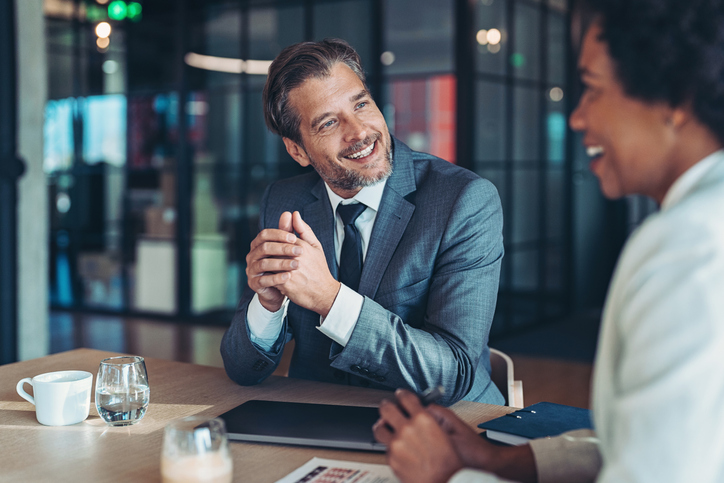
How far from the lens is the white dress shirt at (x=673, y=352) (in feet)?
1.88

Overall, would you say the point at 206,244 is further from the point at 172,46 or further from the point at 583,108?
the point at 583,108

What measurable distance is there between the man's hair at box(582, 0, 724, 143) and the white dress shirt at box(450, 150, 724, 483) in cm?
9

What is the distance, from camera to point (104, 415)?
113 centimetres

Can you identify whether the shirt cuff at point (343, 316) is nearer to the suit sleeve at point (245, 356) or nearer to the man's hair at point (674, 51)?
the suit sleeve at point (245, 356)

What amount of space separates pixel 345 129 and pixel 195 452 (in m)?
1.02

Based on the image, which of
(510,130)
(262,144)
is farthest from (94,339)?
(510,130)

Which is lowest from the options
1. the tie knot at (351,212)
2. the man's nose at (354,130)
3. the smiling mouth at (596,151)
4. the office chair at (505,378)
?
the office chair at (505,378)

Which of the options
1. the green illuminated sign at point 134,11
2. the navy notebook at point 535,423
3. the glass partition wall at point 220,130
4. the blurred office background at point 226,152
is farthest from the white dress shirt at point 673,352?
the green illuminated sign at point 134,11

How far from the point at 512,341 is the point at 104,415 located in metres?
4.28

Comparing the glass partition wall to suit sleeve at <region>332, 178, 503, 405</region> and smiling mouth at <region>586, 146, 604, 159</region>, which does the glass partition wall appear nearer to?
suit sleeve at <region>332, 178, 503, 405</region>

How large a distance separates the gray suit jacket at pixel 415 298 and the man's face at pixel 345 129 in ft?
0.18

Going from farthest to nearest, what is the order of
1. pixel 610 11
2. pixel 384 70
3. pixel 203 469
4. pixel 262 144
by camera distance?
pixel 262 144 → pixel 384 70 → pixel 203 469 → pixel 610 11

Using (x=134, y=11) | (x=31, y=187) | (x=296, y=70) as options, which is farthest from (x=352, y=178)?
(x=134, y=11)

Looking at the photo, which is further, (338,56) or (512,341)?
(512,341)
